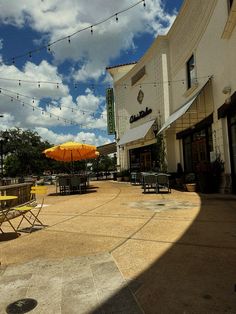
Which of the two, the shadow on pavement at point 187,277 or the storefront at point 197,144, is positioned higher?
the storefront at point 197,144

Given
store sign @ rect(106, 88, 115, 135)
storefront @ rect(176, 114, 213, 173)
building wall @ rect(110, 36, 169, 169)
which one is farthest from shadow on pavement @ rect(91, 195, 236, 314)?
store sign @ rect(106, 88, 115, 135)

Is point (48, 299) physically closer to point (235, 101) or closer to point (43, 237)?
point (43, 237)

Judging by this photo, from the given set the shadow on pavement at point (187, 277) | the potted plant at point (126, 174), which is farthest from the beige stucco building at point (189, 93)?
the shadow on pavement at point (187, 277)

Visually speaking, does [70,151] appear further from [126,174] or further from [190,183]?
[126,174]

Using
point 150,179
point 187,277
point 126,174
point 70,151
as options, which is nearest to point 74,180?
point 70,151

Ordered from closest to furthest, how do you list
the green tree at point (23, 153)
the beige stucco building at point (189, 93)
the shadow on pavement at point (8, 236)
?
the shadow on pavement at point (8, 236), the beige stucco building at point (189, 93), the green tree at point (23, 153)

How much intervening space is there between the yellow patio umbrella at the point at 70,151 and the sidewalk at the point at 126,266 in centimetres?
733

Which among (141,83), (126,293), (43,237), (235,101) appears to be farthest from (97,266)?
(141,83)

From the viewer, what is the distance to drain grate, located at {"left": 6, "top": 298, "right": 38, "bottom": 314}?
9.89ft

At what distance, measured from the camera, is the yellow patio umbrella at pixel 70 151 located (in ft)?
47.2

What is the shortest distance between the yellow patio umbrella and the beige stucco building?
13.3 feet

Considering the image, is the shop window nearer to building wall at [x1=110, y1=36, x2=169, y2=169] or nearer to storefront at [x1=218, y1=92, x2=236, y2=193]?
building wall at [x1=110, y1=36, x2=169, y2=169]

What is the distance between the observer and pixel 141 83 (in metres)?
22.8

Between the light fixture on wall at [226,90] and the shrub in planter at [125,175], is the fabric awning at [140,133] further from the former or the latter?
the light fixture on wall at [226,90]
